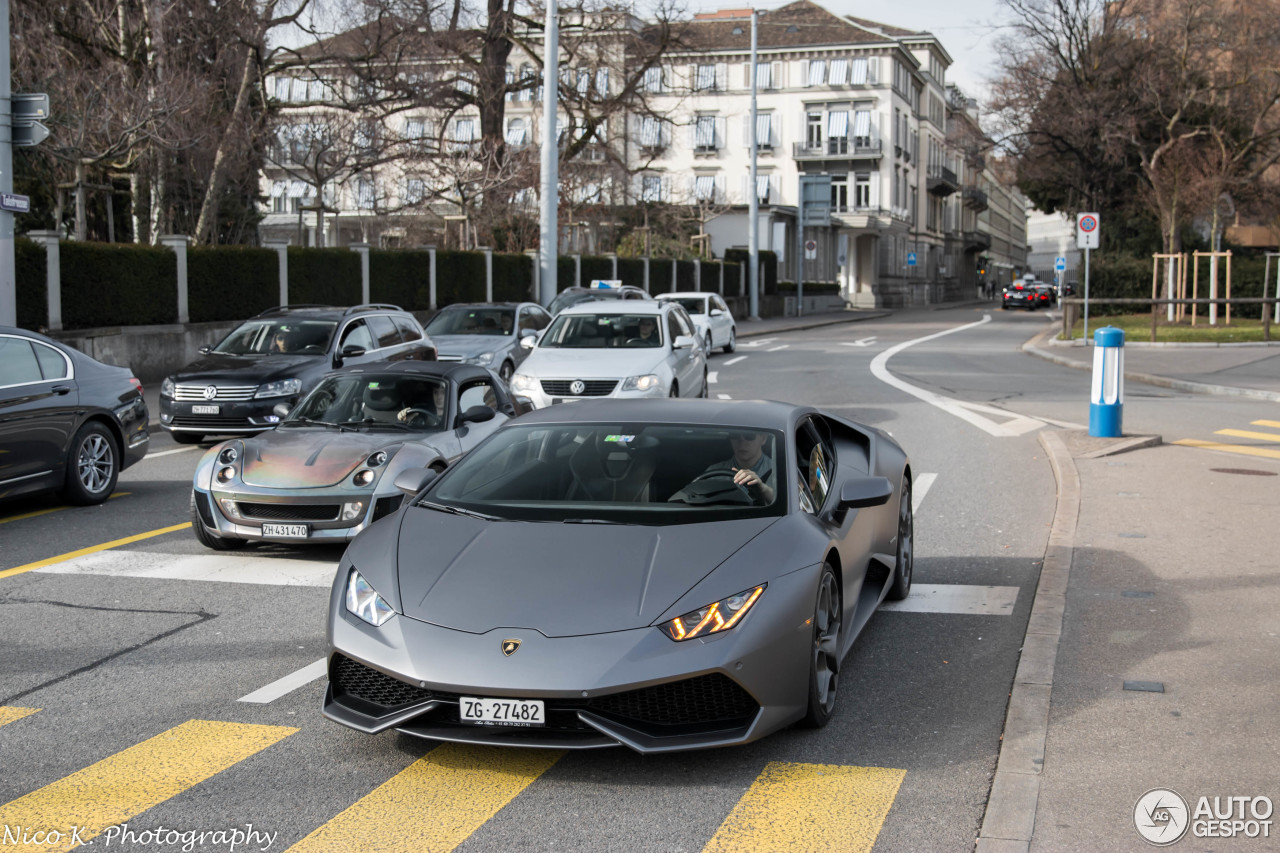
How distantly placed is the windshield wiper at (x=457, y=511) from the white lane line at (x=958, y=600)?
276cm

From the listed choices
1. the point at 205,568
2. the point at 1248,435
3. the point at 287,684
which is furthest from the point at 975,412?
the point at 287,684

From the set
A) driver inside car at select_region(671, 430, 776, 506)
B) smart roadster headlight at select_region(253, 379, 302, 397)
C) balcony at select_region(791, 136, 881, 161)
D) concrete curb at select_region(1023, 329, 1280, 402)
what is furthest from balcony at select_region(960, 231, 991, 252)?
driver inside car at select_region(671, 430, 776, 506)

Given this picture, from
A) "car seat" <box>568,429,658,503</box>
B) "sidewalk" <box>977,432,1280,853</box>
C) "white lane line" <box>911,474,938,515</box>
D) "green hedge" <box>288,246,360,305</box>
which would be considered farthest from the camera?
"green hedge" <box>288,246,360,305</box>

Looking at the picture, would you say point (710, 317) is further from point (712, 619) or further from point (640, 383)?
point (712, 619)

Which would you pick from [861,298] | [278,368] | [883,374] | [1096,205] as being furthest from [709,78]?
[278,368]

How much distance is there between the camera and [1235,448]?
13.9 meters

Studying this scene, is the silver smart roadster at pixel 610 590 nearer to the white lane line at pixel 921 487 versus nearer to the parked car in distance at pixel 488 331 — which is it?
the white lane line at pixel 921 487

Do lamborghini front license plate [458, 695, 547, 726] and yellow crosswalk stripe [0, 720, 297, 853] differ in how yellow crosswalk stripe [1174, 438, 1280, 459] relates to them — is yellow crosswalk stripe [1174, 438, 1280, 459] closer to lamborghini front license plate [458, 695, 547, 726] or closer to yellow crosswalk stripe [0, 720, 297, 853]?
lamborghini front license plate [458, 695, 547, 726]

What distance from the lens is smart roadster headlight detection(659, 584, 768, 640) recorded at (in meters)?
4.56

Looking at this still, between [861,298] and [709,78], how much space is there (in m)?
18.3

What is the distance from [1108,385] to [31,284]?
16185 mm

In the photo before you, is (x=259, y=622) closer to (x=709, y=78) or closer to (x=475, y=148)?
(x=475, y=148)

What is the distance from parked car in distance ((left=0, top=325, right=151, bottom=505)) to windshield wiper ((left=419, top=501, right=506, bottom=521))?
5.70m

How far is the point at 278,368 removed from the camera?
595 inches
